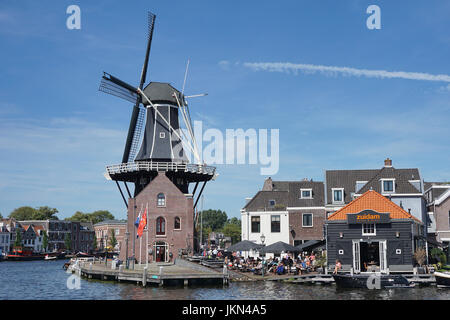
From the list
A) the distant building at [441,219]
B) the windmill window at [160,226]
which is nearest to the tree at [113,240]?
the windmill window at [160,226]

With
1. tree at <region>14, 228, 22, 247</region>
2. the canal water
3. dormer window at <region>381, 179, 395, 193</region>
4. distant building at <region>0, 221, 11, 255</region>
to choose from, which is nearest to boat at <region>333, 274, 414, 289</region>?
the canal water

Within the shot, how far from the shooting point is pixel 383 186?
55156 millimetres

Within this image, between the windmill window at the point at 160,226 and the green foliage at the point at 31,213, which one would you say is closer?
the windmill window at the point at 160,226

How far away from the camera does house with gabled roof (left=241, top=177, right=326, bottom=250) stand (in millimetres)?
59781

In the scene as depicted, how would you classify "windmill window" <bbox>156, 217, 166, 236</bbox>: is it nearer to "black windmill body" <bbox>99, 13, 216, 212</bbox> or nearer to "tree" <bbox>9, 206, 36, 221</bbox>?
"black windmill body" <bbox>99, 13, 216, 212</bbox>

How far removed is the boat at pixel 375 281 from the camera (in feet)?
121

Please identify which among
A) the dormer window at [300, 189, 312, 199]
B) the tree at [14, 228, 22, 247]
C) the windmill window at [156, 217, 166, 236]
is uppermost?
the dormer window at [300, 189, 312, 199]

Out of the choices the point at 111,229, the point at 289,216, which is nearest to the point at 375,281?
the point at 289,216

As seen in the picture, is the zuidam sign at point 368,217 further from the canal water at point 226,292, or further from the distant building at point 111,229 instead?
the distant building at point 111,229

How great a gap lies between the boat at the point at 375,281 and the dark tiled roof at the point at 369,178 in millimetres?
18783

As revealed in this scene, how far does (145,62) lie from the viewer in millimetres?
64688

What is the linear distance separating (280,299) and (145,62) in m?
41.5

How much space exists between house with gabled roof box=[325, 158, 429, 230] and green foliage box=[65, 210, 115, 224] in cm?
12852
